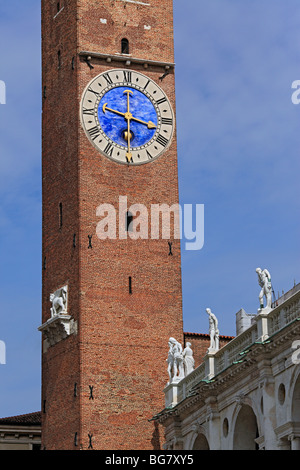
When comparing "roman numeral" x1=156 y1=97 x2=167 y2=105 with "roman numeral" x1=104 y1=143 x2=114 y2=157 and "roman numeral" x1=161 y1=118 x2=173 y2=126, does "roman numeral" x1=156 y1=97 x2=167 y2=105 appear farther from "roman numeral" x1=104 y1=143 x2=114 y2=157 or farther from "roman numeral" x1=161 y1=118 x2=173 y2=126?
"roman numeral" x1=104 y1=143 x2=114 y2=157

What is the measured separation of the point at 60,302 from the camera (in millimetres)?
59062

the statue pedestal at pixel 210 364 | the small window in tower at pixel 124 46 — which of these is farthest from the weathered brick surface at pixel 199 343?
the small window in tower at pixel 124 46

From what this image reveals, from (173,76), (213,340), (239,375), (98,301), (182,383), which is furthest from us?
(173,76)

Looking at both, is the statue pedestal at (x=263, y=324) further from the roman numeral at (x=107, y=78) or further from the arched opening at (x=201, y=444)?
the roman numeral at (x=107, y=78)

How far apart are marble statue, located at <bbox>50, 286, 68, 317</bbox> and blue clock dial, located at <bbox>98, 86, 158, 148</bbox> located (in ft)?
23.7

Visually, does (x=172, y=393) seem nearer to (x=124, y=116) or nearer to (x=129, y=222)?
(x=129, y=222)

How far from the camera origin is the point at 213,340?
50.5 metres

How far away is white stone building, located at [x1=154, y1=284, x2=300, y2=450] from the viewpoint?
4231 cm

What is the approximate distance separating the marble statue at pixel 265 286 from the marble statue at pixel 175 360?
9.94m

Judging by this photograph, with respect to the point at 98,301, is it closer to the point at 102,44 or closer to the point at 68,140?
the point at 68,140

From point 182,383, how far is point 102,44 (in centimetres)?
1706

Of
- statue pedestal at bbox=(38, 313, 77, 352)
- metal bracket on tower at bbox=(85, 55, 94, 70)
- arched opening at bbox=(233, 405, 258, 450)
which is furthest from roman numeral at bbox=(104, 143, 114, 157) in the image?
arched opening at bbox=(233, 405, 258, 450)

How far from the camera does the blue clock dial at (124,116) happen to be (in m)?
61.0

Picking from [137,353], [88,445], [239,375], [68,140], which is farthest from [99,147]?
[239,375]
